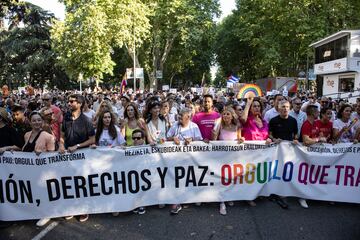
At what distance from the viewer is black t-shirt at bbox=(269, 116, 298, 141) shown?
6.04 m

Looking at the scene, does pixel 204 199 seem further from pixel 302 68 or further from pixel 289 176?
pixel 302 68

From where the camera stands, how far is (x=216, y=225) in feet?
16.2

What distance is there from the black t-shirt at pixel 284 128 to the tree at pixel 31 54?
3543cm

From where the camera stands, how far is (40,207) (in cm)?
512

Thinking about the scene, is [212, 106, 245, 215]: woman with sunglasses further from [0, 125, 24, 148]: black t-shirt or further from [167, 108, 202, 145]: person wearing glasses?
[0, 125, 24, 148]: black t-shirt

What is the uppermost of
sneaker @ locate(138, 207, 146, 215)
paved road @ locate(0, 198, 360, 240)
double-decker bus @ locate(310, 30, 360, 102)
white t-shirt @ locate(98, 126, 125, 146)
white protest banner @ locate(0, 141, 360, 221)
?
double-decker bus @ locate(310, 30, 360, 102)

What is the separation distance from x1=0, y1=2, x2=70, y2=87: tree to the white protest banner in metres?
35.1

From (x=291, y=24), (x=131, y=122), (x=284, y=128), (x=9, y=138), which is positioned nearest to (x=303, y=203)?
(x=284, y=128)

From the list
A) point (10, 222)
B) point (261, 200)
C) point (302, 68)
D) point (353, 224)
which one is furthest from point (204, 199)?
point (302, 68)

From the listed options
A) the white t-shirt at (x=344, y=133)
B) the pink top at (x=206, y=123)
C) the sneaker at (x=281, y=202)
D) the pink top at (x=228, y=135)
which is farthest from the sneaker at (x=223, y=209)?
the white t-shirt at (x=344, y=133)

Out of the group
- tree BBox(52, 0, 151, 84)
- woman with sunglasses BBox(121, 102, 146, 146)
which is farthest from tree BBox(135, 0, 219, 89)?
woman with sunglasses BBox(121, 102, 146, 146)

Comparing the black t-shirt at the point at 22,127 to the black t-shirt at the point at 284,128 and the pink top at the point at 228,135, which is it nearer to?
the pink top at the point at 228,135

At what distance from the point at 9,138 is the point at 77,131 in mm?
991

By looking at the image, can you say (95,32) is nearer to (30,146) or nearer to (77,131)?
(77,131)
